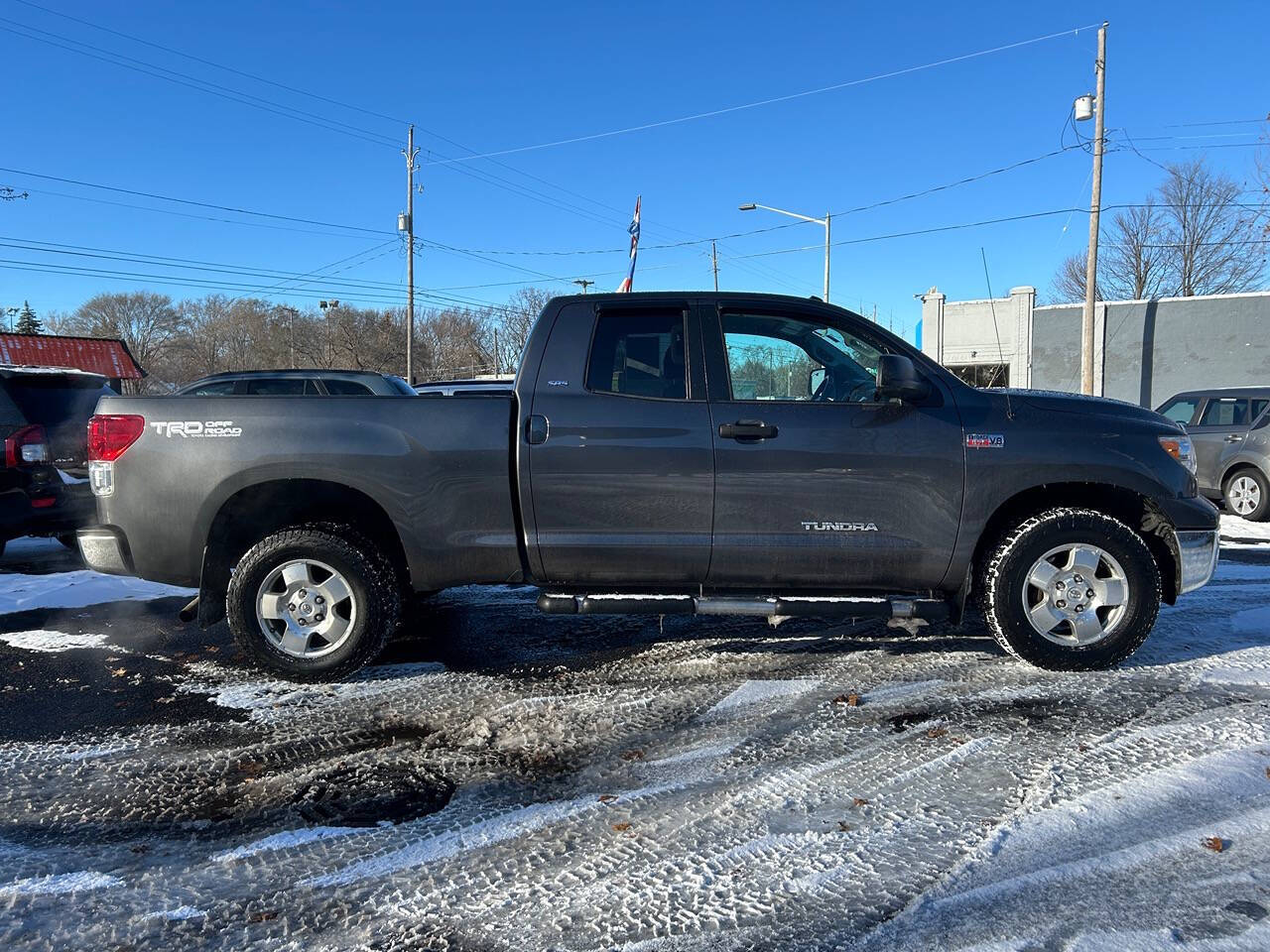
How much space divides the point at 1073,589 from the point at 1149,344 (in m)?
25.5

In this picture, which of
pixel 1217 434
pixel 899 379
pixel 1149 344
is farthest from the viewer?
pixel 1149 344

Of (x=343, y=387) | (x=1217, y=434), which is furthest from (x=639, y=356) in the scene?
(x=1217, y=434)

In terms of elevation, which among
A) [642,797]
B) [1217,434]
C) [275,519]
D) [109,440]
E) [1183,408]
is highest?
[1183,408]

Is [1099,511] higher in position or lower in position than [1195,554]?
higher

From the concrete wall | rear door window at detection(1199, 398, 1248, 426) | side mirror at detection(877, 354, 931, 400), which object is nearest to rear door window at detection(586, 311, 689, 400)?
side mirror at detection(877, 354, 931, 400)

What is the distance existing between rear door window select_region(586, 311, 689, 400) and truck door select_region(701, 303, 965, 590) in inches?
9.3

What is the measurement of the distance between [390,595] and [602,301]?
77.4 inches

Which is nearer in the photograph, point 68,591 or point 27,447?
point 68,591

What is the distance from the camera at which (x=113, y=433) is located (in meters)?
4.33

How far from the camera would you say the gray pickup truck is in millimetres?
4262

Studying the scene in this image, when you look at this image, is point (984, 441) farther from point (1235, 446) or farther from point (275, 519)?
point (1235, 446)

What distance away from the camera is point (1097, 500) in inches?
179

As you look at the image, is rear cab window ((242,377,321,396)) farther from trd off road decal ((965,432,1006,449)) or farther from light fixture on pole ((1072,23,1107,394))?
light fixture on pole ((1072,23,1107,394))

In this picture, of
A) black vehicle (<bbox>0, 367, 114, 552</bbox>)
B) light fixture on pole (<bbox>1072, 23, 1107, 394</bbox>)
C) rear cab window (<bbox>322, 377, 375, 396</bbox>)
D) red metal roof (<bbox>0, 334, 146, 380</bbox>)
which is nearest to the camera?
black vehicle (<bbox>0, 367, 114, 552</bbox>)
